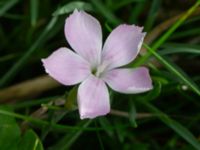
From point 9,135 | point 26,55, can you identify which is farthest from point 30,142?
point 26,55

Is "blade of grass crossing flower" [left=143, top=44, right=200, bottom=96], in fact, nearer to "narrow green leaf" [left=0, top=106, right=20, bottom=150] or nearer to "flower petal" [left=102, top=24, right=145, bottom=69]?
"flower petal" [left=102, top=24, right=145, bottom=69]

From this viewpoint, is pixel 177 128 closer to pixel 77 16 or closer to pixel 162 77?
pixel 162 77

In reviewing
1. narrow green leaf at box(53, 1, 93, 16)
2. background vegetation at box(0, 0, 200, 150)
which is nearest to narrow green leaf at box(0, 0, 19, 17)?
background vegetation at box(0, 0, 200, 150)

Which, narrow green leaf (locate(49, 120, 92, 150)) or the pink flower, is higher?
the pink flower

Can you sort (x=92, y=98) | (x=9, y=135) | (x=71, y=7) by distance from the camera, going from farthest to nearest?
(x=71, y=7) → (x=9, y=135) → (x=92, y=98)

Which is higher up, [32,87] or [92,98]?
[92,98]

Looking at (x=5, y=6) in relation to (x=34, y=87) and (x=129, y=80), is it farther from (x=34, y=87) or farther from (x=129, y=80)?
(x=129, y=80)

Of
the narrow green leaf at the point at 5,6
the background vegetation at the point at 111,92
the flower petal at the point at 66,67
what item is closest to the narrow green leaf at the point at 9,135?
the background vegetation at the point at 111,92

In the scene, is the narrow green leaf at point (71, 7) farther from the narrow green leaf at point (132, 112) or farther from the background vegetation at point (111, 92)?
the narrow green leaf at point (132, 112)

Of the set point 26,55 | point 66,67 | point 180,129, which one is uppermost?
point 66,67
